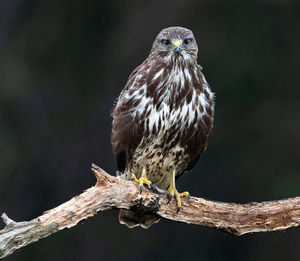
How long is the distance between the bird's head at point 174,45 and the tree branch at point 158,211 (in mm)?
1073

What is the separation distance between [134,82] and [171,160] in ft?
2.25

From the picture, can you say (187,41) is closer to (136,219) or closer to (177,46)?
(177,46)

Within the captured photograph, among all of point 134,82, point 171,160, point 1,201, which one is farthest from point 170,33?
point 1,201

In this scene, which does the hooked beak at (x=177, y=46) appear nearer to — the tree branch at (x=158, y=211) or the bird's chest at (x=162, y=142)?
the bird's chest at (x=162, y=142)

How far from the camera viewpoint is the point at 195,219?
566 centimetres

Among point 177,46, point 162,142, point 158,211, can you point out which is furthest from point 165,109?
point 158,211

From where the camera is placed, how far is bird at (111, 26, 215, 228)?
19.3 ft

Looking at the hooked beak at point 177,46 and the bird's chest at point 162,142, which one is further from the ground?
the hooked beak at point 177,46

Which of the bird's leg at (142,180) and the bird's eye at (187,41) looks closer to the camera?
the bird's leg at (142,180)

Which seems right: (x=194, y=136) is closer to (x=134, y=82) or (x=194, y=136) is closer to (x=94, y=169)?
(x=134, y=82)

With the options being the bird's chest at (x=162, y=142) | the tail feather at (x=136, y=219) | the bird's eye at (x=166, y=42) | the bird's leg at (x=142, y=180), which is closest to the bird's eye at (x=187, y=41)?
the bird's eye at (x=166, y=42)

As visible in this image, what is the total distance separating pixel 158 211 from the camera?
563cm

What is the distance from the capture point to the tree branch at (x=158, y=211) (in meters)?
4.83

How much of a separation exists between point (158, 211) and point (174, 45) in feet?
4.08
